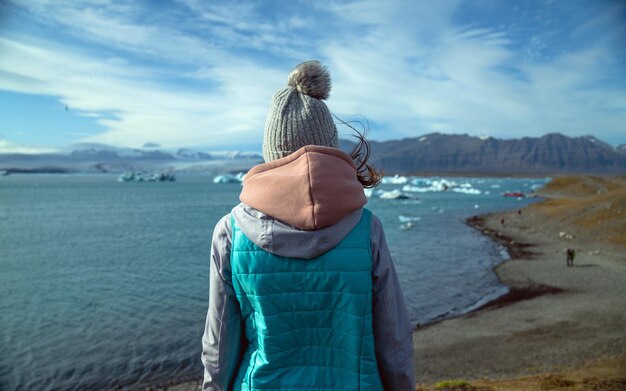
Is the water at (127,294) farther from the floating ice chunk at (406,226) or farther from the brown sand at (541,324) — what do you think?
the brown sand at (541,324)

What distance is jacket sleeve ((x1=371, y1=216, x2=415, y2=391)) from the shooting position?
172 cm

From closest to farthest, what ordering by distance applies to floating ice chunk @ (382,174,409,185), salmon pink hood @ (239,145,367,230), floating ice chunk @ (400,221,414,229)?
salmon pink hood @ (239,145,367,230)
floating ice chunk @ (400,221,414,229)
floating ice chunk @ (382,174,409,185)

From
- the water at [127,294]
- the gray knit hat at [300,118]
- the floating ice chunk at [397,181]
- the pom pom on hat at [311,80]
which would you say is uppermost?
the pom pom on hat at [311,80]

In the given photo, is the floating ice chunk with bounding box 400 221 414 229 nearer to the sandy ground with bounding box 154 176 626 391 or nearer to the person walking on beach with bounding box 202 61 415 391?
the sandy ground with bounding box 154 176 626 391

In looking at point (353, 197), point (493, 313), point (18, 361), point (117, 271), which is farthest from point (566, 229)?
point (353, 197)

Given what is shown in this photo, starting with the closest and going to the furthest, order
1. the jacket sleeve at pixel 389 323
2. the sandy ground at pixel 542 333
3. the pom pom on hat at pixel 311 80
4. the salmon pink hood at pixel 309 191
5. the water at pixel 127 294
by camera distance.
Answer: the salmon pink hood at pixel 309 191 < the jacket sleeve at pixel 389 323 < the pom pom on hat at pixel 311 80 < the sandy ground at pixel 542 333 < the water at pixel 127 294

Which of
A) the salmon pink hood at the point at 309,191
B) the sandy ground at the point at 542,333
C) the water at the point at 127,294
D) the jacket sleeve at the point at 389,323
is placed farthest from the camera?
the water at the point at 127,294

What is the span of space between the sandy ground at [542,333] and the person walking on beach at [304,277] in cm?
580

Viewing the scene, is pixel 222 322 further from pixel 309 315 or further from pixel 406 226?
pixel 406 226

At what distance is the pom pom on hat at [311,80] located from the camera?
73.9 inches

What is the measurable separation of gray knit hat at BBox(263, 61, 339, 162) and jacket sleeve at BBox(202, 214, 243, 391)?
0.37 metres

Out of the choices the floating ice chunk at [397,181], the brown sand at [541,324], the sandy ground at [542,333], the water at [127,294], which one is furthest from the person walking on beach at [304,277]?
the floating ice chunk at [397,181]

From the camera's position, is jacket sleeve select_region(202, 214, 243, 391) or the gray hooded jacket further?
jacket sleeve select_region(202, 214, 243, 391)

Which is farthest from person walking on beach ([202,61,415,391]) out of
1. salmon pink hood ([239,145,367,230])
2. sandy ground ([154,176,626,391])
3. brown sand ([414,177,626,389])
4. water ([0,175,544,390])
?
water ([0,175,544,390])
